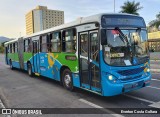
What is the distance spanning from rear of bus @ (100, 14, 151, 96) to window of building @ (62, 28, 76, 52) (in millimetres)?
2054

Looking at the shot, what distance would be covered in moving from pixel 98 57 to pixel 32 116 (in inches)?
110

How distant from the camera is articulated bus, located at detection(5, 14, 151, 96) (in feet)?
23.5

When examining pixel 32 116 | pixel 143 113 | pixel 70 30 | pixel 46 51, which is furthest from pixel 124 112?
pixel 46 51

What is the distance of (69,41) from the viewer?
9.47m

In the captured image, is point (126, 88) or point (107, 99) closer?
point (126, 88)

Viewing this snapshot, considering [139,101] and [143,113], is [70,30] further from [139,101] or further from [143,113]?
[143,113]

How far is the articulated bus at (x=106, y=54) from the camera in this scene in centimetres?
717

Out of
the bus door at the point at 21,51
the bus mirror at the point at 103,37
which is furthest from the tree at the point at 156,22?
the bus mirror at the point at 103,37

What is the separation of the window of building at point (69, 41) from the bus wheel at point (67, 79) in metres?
0.97

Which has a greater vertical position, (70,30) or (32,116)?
(70,30)

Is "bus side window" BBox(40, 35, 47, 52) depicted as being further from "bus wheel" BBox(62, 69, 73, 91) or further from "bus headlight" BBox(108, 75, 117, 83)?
"bus headlight" BBox(108, 75, 117, 83)

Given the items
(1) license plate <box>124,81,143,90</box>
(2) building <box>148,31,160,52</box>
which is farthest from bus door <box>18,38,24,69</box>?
(2) building <box>148,31,160,52</box>

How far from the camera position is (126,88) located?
7.27m

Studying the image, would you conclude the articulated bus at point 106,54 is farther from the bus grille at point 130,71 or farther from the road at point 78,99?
the road at point 78,99
